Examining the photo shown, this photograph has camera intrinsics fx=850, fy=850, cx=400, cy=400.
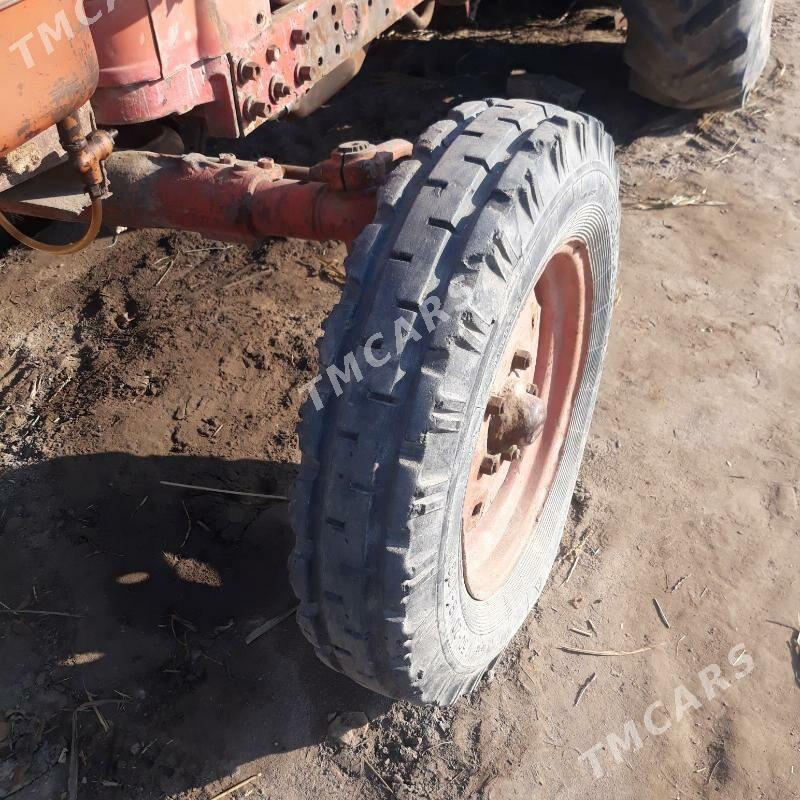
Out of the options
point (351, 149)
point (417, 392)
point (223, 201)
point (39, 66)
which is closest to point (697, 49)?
point (351, 149)

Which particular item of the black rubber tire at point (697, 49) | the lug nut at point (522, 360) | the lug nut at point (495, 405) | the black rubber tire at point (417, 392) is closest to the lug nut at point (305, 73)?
the black rubber tire at point (417, 392)

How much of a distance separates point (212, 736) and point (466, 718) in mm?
770

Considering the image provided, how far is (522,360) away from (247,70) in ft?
3.78

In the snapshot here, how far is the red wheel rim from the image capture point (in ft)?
7.69

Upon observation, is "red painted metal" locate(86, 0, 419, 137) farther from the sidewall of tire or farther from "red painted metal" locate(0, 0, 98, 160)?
the sidewall of tire

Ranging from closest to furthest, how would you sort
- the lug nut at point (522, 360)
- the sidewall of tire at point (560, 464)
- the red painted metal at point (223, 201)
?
1. the sidewall of tire at point (560, 464)
2. the red painted metal at point (223, 201)
3. the lug nut at point (522, 360)

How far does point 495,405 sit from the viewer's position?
229 centimetres

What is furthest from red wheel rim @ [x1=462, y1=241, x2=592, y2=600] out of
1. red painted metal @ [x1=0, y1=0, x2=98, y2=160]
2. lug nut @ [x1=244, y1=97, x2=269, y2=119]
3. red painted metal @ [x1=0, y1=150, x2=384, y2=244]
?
red painted metal @ [x1=0, y1=0, x2=98, y2=160]

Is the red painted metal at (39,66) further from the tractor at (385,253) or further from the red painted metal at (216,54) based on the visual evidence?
the red painted metal at (216,54)

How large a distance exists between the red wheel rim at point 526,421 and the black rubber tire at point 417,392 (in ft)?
1.16

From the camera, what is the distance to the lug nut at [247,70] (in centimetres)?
244

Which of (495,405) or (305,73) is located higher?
(305,73)

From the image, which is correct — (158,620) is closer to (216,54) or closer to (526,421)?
(526,421)

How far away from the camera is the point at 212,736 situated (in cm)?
254
